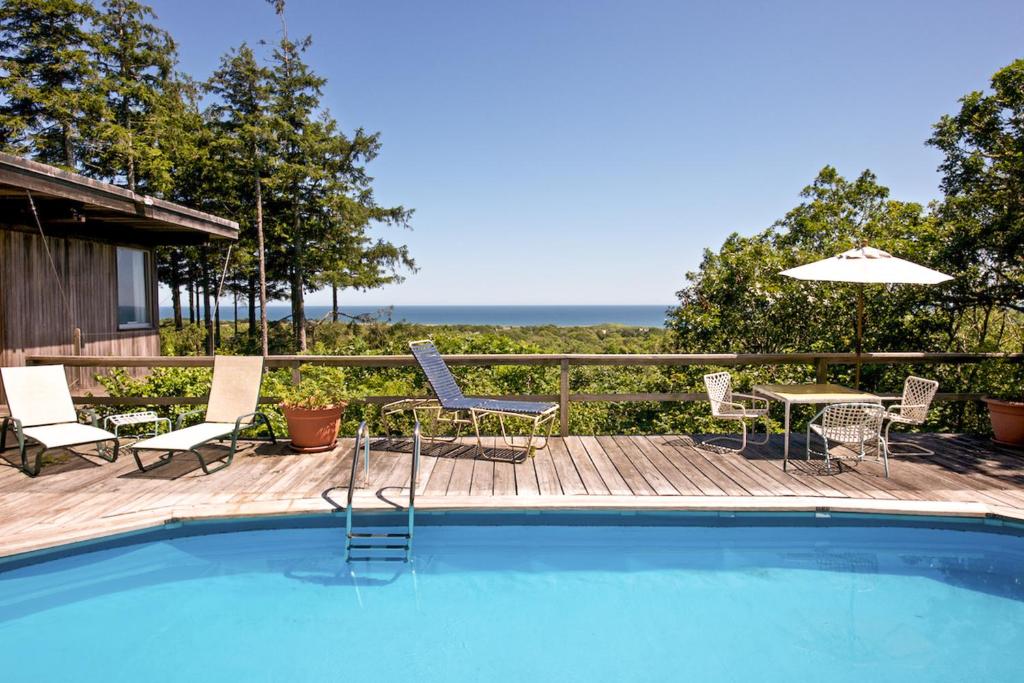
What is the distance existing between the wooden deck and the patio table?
0.43 metres

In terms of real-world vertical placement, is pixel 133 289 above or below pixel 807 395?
above

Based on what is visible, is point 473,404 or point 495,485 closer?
point 495,485

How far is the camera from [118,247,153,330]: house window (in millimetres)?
8969

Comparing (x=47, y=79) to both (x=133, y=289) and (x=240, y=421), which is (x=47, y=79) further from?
(x=240, y=421)

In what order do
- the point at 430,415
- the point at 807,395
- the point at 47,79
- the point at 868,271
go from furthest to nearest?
1. the point at 47,79
2. the point at 430,415
3. the point at 807,395
4. the point at 868,271

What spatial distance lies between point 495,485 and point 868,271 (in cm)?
370

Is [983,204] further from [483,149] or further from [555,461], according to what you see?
[483,149]

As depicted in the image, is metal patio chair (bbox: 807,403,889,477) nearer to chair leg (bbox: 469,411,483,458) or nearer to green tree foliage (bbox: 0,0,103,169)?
chair leg (bbox: 469,411,483,458)

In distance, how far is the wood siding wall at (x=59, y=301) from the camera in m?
6.89

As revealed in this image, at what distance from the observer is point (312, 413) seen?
5.31 meters

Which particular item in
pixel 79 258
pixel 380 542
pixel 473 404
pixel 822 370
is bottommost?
pixel 380 542

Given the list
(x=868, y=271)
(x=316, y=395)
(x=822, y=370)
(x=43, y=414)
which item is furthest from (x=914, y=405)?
→ (x=43, y=414)

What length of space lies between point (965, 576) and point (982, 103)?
542 cm

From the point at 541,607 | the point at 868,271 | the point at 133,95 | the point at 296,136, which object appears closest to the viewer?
the point at 541,607
